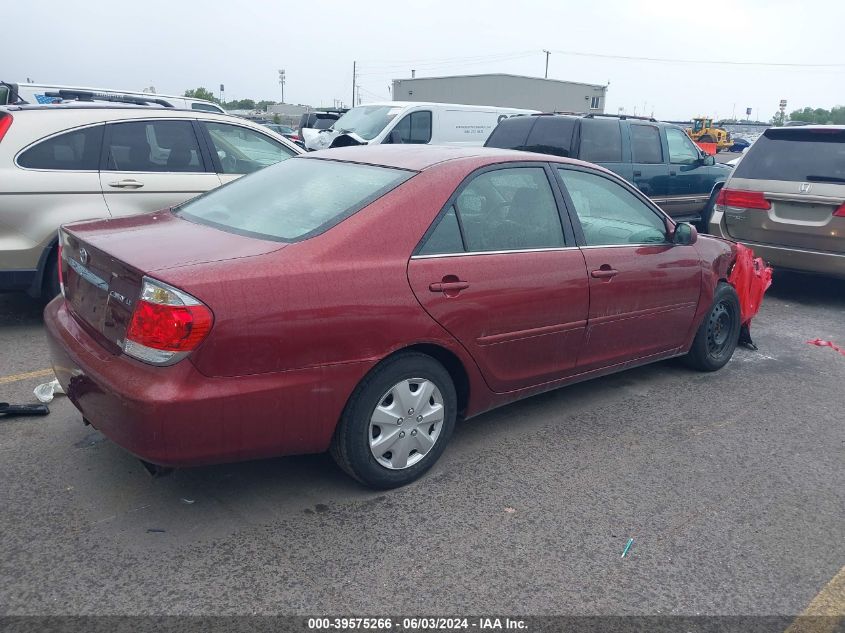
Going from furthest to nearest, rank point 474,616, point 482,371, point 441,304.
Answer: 1. point 482,371
2. point 441,304
3. point 474,616

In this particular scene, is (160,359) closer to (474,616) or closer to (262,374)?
(262,374)

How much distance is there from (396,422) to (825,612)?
1.83 metres

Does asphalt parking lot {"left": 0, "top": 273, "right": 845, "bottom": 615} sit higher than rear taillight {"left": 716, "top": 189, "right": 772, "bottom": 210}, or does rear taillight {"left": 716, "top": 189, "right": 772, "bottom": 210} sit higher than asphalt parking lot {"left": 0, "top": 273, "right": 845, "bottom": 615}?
rear taillight {"left": 716, "top": 189, "right": 772, "bottom": 210}

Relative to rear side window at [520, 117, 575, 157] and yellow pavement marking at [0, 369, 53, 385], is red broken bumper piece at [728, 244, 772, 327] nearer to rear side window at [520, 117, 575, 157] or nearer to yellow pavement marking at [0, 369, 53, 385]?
rear side window at [520, 117, 575, 157]

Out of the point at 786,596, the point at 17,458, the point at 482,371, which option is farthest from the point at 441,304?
the point at 17,458

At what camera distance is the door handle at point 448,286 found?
341 cm

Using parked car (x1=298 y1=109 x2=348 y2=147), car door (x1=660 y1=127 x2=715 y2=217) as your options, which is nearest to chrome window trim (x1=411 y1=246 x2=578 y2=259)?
car door (x1=660 y1=127 x2=715 y2=217)

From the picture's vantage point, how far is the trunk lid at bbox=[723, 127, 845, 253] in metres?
7.32

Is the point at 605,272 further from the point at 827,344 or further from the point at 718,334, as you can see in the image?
the point at 827,344

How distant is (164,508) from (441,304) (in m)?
1.50

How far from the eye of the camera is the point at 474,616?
2.64m

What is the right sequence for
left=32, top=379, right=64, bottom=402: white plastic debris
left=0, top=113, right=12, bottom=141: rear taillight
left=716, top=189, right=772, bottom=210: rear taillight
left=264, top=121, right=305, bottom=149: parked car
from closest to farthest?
left=32, top=379, right=64, bottom=402: white plastic debris → left=0, top=113, right=12, bottom=141: rear taillight → left=716, top=189, right=772, bottom=210: rear taillight → left=264, top=121, right=305, bottom=149: parked car

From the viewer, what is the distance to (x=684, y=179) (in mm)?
10914

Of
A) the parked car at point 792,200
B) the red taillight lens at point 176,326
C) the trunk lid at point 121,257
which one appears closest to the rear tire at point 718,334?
the parked car at point 792,200
